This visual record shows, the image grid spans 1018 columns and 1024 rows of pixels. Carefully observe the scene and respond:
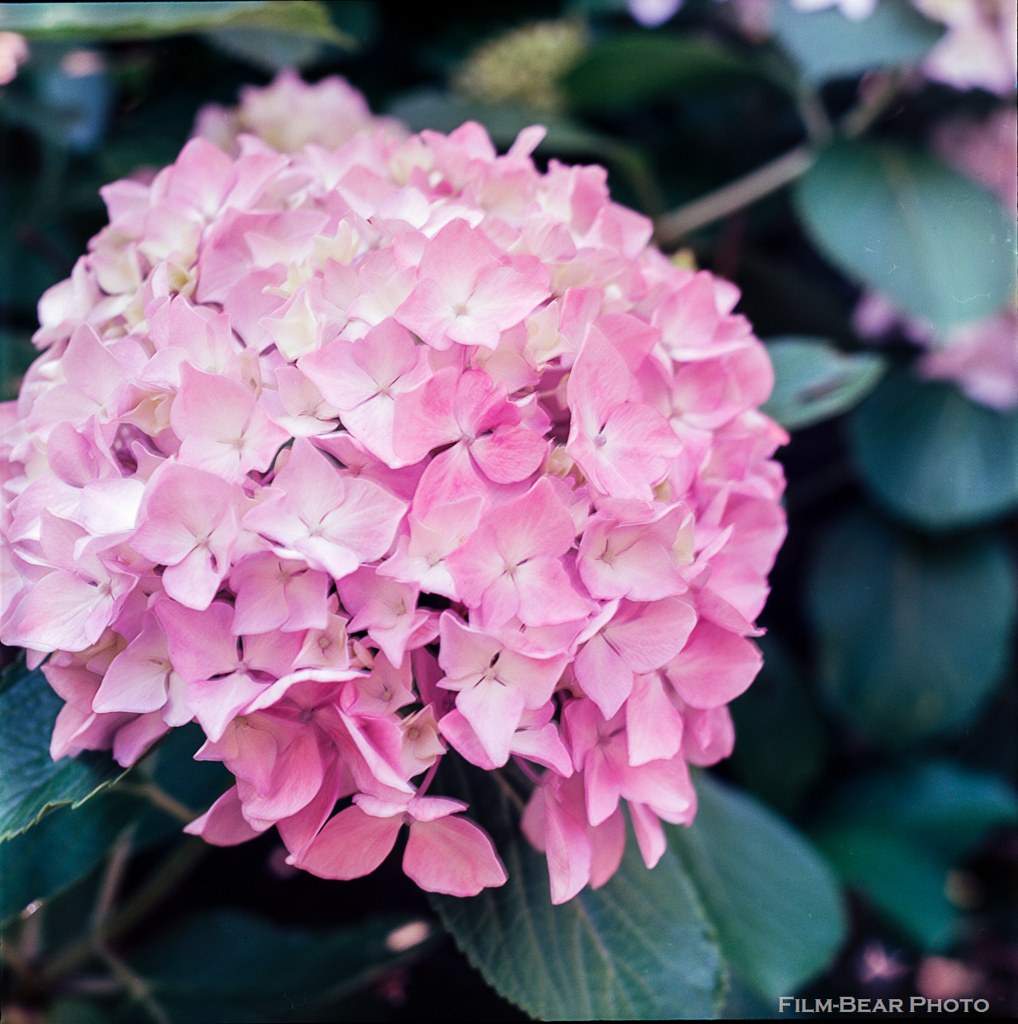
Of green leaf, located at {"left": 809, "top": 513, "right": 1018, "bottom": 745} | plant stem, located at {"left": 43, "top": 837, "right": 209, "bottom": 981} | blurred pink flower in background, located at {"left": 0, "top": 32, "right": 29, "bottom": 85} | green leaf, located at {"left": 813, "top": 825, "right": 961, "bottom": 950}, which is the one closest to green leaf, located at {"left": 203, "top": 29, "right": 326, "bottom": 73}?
blurred pink flower in background, located at {"left": 0, "top": 32, "right": 29, "bottom": 85}

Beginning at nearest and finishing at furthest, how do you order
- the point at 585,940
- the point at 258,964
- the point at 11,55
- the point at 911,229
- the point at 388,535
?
the point at 388,535 < the point at 585,940 < the point at 258,964 < the point at 11,55 < the point at 911,229

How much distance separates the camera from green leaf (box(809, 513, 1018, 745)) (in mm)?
884

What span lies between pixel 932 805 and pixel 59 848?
80 cm

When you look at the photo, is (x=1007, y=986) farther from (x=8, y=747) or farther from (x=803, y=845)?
(x=8, y=747)

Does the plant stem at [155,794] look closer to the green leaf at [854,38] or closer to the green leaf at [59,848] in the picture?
the green leaf at [59,848]

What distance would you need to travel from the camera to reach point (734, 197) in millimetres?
877

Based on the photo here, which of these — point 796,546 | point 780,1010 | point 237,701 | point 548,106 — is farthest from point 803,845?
point 548,106

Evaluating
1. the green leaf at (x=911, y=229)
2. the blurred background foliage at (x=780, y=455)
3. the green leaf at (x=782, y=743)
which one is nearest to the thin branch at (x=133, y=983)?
the blurred background foliage at (x=780, y=455)

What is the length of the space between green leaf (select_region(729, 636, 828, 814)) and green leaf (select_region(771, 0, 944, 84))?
1.64 feet

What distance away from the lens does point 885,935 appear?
2.81ft

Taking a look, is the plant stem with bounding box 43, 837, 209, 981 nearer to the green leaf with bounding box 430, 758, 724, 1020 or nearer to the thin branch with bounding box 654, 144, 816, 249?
the green leaf with bounding box 430, 758, 724, 1020

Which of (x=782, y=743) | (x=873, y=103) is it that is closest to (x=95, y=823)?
(x=782, y=743)

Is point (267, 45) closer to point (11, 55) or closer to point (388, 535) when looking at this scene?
point (11, 55)

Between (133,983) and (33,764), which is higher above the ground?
(33,764)
